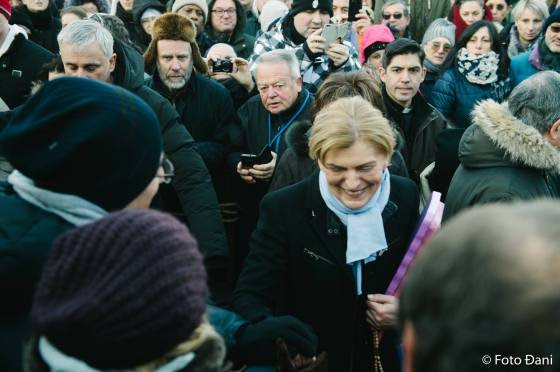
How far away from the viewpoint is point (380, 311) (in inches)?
119

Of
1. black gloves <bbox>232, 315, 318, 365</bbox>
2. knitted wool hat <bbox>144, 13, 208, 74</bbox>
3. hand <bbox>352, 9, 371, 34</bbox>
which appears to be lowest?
black gloves <bbox>232, 315, 318, 365</bbox>

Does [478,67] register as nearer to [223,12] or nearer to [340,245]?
[223,12]

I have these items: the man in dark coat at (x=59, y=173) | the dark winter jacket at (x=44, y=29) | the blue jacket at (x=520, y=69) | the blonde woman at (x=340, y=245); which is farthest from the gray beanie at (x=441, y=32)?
the man in dark coat at (x=59, y=173)

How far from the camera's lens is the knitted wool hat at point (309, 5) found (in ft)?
21.3

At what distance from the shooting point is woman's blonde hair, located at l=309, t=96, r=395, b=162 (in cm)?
310

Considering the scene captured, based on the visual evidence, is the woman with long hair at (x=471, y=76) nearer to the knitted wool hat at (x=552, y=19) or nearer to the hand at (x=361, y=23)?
the knitted wool hat at (x=552, y=19)

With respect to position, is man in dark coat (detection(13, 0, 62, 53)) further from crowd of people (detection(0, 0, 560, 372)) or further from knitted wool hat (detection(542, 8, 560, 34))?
knitted wool hat (detection(542, 8, 560, 34))

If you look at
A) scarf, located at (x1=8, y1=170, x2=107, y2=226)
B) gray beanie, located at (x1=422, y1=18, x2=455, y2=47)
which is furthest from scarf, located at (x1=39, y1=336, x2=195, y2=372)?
gray beanie, located at (x1=422, y1=18, x2=455, y2=47)

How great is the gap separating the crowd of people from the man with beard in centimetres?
2

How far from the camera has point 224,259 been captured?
14.3 ft

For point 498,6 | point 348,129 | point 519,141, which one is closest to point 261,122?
point 348,129

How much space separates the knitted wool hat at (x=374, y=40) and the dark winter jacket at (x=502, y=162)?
3.59 meters

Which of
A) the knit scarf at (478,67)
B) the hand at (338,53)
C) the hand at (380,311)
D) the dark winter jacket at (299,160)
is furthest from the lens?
the knit scarf at (478,67)

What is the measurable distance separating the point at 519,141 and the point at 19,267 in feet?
7.33
